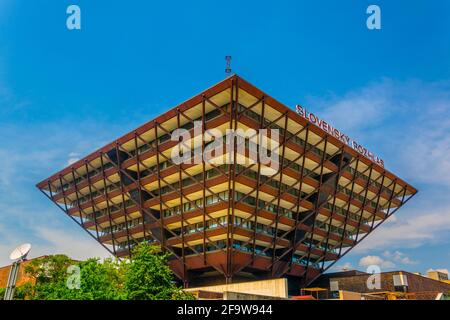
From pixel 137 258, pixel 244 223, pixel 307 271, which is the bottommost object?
pixel 137 258

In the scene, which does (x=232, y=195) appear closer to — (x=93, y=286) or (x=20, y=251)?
(x=93, y=286)

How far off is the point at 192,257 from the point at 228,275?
7.33 m

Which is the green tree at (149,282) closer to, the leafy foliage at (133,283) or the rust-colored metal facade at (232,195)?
the leafy foliage at (133,283)

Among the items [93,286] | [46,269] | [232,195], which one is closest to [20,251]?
[93,286]

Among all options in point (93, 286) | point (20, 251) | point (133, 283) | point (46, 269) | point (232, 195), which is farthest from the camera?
point (232, 195)

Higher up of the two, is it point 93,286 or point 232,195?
point 232,195

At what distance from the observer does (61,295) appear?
1137 inches

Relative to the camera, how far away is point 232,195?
167 ft

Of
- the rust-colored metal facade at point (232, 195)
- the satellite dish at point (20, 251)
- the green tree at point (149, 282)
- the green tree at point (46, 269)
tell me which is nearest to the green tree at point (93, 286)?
the green tree at point (149, 282)

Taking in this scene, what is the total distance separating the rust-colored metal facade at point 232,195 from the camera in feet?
166

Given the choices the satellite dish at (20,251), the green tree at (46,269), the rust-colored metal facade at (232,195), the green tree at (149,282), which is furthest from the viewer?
the rust-colored metal facade at (232,195)
